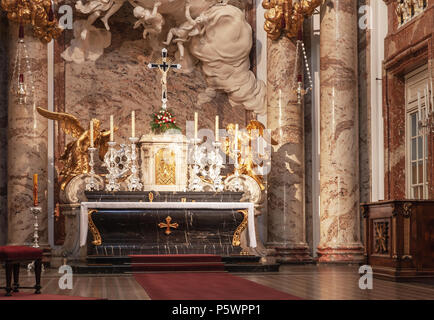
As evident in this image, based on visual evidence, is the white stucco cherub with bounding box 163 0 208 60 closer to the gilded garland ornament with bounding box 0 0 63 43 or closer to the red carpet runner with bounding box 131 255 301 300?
the gilded garland ornament with bounding box 0 0 63 43

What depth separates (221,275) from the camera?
1035cm

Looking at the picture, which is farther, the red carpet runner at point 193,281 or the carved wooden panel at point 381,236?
the carved wooden panel at point 381,236

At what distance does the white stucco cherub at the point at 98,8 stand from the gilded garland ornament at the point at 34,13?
578 mm

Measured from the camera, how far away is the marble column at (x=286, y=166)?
13.5 meters

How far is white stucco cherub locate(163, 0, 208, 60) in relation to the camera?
44.7 feet

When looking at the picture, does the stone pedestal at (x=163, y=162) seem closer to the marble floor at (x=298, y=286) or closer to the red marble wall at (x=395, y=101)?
the marble floor at (x=298, y=286)

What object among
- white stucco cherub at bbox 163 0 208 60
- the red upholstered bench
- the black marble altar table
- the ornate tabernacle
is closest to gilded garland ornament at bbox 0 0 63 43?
white stucco cherub at bbox 163 0 208 60

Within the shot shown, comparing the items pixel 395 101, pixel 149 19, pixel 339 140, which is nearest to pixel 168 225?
pixel 339 140

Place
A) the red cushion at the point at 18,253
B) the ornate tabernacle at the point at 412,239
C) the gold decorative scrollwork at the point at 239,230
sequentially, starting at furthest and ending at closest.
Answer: the gold decorative scrollwork at the point at 239,230, the ornate tabernacle at the point at 412,239, the red cushion at the point at 18,253

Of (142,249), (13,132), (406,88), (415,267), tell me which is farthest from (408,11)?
(13,132)

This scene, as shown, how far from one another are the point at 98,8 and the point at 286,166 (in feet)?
12.7

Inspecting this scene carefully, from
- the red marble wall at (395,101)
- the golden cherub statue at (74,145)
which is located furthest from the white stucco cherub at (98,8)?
the red marble wall at (395,101)
